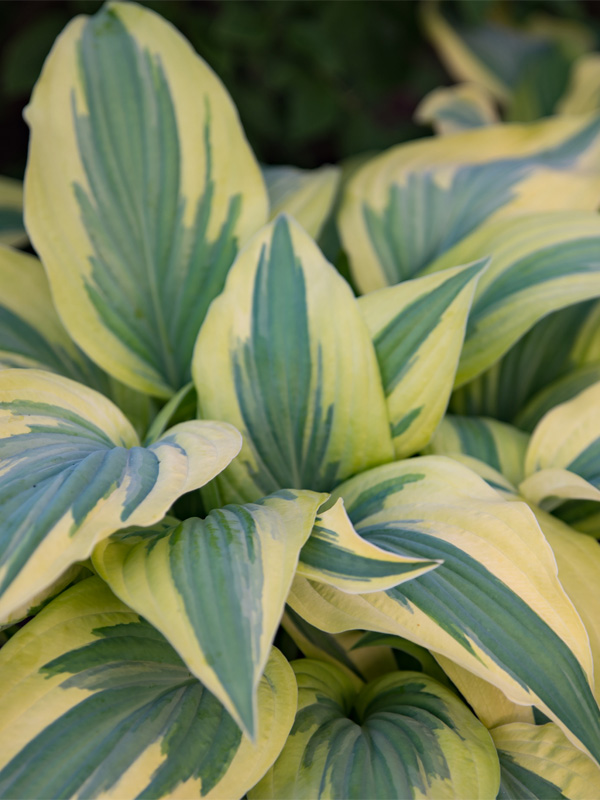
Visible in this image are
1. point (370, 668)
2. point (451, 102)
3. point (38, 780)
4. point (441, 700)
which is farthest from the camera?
point (451, 102)

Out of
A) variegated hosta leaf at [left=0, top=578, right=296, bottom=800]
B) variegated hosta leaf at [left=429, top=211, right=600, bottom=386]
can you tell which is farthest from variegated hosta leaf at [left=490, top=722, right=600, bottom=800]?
variegated hosta leaf at [left=429, top=211, right=600, bottom=386]

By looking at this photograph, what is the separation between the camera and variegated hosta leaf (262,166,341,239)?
0.80 metres

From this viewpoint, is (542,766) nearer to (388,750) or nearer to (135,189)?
(388,750)

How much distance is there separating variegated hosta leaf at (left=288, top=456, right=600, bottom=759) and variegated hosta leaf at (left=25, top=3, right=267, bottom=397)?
0.31 m

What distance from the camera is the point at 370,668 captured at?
67 centimetres

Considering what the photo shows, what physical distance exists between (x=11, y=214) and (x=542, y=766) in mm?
861

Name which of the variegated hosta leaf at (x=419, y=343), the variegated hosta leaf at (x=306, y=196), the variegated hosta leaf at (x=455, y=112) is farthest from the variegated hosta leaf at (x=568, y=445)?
the variegated hosta leaf at (x=455, y=112)

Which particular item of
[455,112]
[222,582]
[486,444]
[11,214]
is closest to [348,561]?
[222,582]

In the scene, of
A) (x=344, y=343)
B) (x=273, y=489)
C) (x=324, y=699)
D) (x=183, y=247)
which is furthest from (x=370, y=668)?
(x=183, y=247)

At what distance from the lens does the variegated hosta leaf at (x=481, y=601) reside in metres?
0.47

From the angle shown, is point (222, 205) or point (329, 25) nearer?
point (222, 205)

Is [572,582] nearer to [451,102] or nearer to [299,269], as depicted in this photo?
[299,269]

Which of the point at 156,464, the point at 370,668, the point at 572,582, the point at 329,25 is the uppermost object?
the point at 329,25

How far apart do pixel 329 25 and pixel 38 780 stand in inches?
41.9
